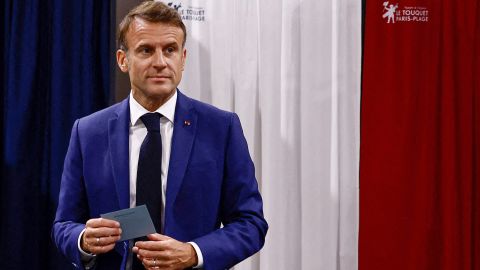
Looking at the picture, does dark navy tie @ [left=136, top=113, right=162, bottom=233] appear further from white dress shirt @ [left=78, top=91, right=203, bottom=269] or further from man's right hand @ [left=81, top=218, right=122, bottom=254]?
man's right hand @ [left=81, top=218, right=122, bottom=254]

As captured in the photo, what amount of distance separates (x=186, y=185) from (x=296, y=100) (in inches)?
63.0

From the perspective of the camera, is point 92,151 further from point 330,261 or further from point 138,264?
point 330,261

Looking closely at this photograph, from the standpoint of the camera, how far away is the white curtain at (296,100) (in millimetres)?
3115

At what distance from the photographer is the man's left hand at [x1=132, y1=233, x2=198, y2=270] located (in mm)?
1483

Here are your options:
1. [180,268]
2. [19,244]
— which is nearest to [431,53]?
[180,268]

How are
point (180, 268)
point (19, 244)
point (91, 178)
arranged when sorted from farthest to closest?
1. point (19, 244)
2. point (91, 178)
3. point (180, 268)

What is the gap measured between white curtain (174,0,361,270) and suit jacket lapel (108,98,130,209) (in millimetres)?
1419

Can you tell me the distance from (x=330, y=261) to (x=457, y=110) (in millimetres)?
1029

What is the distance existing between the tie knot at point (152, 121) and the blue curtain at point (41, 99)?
151 centimetres

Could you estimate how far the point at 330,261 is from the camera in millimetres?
3104

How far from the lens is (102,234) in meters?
1.51

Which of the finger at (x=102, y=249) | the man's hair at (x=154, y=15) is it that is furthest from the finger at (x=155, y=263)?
the man's hair at (x=154, y=15)

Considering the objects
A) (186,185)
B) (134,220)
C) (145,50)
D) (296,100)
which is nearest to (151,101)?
(145,50)

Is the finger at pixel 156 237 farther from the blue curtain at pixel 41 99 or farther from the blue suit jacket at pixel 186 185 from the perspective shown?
the blue curtain at pixel 41 99
